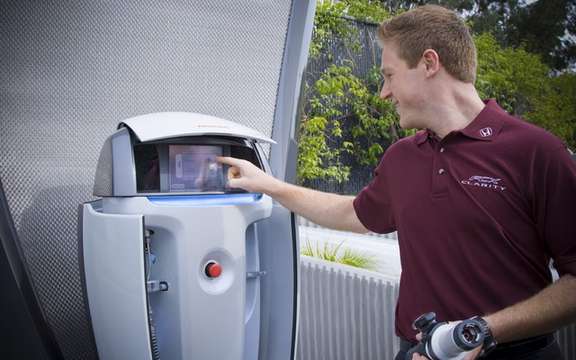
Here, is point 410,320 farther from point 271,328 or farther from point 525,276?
point 271,328

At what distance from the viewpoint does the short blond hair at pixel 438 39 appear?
1.67 meters

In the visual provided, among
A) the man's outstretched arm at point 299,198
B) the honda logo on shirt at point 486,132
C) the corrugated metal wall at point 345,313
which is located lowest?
the corrugated metal wall at point 345,313

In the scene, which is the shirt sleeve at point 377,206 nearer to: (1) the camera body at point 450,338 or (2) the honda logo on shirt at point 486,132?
(2) the honda logo on shirt at point 486,132

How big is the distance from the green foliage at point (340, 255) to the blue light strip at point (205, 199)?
1.39 meters

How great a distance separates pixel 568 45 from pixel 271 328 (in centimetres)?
962

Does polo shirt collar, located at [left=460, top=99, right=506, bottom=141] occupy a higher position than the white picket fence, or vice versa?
polo shirt collar, located at [left=460, top=99, right=506, bottom=141]

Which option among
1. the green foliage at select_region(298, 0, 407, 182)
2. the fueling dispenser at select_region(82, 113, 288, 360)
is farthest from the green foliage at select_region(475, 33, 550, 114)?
the fueling dispenser at select_region(82, 113, 288, 360)

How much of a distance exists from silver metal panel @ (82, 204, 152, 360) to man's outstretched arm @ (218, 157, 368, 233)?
364 millimetres

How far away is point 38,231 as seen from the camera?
1909mm

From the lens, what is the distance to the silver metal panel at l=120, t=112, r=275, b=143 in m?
1.70

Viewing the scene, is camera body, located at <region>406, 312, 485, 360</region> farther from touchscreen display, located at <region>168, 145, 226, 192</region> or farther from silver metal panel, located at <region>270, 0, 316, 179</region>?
silver metal panel, located at <region>270, 0, 316, 179</region>

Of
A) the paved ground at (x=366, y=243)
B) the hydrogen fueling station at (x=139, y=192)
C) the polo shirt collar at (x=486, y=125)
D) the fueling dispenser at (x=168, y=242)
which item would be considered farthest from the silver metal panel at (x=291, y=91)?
the paved ground at (x=366, y=243)

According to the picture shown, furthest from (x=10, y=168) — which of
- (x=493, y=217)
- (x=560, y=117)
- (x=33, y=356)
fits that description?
(x=560, y=117)

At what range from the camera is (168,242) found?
1.74 metres
